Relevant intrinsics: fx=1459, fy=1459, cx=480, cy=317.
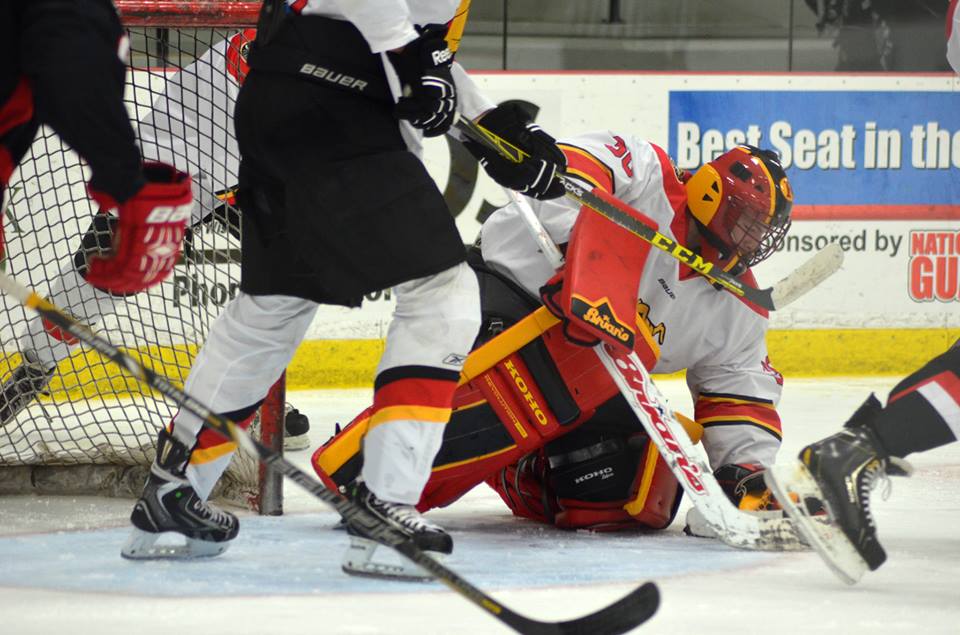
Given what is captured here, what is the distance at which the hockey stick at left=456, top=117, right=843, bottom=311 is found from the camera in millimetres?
2322

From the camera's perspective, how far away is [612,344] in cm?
252

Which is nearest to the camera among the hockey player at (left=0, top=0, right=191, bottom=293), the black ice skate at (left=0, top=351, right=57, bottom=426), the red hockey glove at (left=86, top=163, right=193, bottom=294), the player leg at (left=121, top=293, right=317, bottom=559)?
the hockey player at (left=0, top=0, right=191, bottom=293)

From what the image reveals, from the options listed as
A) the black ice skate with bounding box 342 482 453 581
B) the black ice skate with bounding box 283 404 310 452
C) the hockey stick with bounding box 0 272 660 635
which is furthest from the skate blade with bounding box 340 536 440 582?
the black ice skate with bounding box 283 404 310 452

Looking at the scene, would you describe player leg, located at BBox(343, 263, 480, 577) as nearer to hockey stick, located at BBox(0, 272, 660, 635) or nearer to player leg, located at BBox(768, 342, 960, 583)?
hockey stick, located at BBox(0, 272, 660, 635)

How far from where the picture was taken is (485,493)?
3.24 m

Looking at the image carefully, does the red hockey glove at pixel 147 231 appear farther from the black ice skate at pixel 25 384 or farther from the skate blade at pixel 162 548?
the black ice skate at pixel 25 384

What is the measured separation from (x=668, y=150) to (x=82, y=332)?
3671 millimetres

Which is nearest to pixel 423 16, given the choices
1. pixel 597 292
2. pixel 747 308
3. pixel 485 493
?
pixel 597 292

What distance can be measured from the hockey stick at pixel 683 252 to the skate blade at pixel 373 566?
650mm

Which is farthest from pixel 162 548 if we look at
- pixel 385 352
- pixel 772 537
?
pixel 772 537

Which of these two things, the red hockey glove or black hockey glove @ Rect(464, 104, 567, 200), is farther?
black hockey glove @ Rect(464, 104, 567, 200)

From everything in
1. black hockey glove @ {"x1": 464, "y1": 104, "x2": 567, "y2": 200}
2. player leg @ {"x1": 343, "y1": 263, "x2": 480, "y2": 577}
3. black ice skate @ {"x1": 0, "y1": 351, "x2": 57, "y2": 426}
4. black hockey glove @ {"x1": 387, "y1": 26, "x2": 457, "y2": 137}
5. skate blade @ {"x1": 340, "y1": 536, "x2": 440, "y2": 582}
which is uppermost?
black hockey glove @ {"x1": 387, "y1": 26, "x2": 457, "y2": 137}

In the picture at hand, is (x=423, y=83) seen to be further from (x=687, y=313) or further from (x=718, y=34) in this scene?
(x=718, y=34)

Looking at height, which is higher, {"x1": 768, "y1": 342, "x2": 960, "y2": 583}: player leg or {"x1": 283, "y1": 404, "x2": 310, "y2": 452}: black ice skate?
{"x1": 768, "y1": 342, "x2": 960, "y2": 583}: player leg
